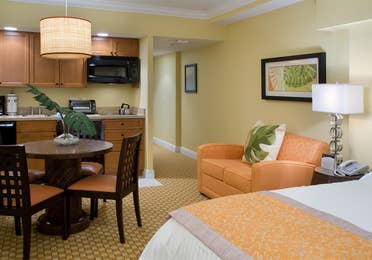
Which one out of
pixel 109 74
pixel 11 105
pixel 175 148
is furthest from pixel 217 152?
pixel 175 148

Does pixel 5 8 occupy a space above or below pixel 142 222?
above

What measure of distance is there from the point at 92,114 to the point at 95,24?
1.34m

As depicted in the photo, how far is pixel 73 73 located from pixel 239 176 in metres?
3.00

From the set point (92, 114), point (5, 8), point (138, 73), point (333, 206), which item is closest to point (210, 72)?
point (138, 73)

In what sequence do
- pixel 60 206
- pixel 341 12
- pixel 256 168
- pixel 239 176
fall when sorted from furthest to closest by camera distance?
pixel 239 176
pixel 256 168
pixel 341 12
pixel 60 206

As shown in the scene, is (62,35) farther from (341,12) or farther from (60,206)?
(341,12)

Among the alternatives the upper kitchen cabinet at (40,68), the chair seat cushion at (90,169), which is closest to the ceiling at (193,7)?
the upper kitchen cabinet at (40,68)

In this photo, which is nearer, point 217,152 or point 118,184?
point 118,184

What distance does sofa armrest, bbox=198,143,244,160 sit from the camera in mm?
4562

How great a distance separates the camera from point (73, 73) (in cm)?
→ 547

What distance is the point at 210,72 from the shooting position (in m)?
6.45

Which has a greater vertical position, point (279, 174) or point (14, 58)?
point (14, 58)

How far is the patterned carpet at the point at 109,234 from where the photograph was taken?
9.86 ft

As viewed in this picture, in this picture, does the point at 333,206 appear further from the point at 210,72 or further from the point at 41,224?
the point at 210,72
